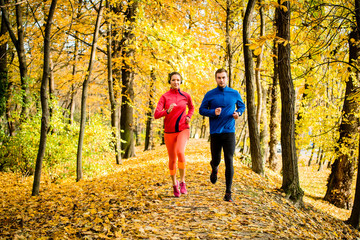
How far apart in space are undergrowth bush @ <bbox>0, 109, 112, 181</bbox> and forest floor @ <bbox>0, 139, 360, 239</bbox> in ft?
4.74

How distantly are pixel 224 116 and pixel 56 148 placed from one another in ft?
19.4

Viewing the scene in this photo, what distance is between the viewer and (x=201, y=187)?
5395 millimetres

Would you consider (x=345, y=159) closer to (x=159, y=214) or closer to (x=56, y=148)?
(x=159, y=214)

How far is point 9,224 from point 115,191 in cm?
205

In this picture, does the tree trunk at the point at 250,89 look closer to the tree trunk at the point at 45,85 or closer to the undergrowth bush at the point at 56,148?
the tree trunk at the point at 45,85

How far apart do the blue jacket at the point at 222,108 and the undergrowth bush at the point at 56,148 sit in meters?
5.31

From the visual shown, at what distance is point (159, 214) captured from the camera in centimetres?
387

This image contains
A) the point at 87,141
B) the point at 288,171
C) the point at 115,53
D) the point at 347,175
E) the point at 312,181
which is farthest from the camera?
the point at 312,181

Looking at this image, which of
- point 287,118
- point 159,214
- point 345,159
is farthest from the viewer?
point 345,159

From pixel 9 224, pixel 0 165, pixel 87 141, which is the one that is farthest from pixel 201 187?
pixel 0 165

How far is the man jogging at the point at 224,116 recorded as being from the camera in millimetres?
4223

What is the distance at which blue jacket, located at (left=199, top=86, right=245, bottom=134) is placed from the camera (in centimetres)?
423

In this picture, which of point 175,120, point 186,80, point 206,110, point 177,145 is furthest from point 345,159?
point 175,120

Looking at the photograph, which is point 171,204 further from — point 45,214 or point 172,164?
point 45,214
